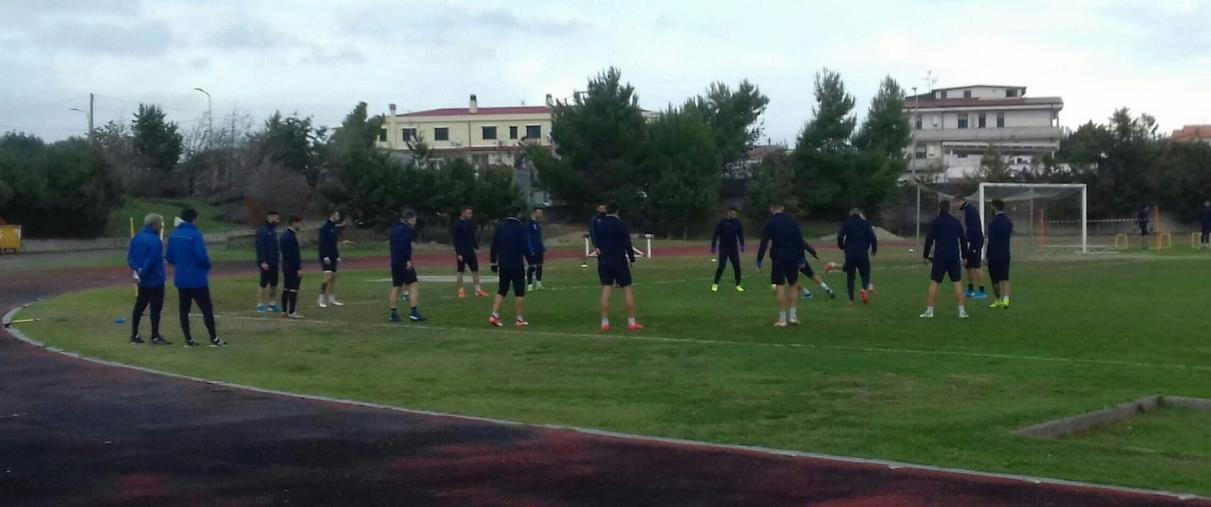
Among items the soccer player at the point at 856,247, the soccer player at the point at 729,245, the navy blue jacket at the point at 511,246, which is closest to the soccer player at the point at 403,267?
the navy blue jacket at the point at 511,246

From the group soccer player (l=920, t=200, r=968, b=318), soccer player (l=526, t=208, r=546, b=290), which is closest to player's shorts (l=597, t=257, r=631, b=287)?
soccer player (l=920, t=200, r=968, b=318)

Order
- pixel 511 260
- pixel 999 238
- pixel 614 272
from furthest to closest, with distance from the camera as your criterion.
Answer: pixel 999 238 → pixel 511 260 → pixel 614 272

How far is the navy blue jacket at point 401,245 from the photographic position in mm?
20344

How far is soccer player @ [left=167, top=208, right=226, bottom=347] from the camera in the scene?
16.5 m

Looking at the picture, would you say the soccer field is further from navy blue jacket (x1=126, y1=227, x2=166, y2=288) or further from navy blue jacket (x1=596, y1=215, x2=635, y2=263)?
navy blue jacket (x1=596, y1=215, x2=635, y2=263)

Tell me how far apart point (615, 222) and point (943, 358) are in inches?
214

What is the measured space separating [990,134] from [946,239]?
301 ft

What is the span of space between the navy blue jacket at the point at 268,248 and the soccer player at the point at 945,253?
10.4m

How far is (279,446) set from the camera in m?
9.29

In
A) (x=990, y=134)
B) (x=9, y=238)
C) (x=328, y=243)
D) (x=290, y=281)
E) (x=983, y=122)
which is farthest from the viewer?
(x=983, y=122)

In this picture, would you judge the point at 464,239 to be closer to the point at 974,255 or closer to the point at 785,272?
the point at 785,272

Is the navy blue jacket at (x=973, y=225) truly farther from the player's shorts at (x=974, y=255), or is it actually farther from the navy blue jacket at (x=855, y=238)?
the navy blue jacket at (x=855, y=238)

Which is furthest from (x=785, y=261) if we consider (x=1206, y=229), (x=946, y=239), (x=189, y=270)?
(x=1206, y=229)

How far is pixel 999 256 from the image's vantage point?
69.5ft
